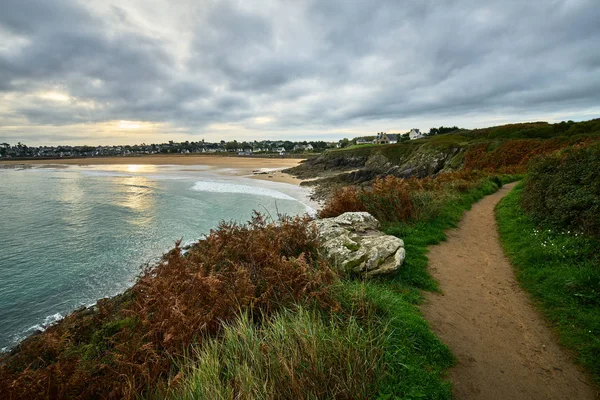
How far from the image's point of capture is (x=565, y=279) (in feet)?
19.8

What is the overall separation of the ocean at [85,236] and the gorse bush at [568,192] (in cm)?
1049

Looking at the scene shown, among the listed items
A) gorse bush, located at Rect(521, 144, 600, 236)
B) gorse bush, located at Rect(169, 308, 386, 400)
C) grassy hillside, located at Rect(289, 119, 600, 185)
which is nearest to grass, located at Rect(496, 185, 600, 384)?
gorse bush, located at Rect(521, 144, 600, 236)

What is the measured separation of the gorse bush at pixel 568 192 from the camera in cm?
775

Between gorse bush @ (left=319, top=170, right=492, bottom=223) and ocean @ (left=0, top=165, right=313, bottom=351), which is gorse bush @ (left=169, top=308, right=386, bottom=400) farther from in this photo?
ocean @ (left=0, top=165, right=313, bottom=351)

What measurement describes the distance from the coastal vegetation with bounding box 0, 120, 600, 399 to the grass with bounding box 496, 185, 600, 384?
26 millimetres

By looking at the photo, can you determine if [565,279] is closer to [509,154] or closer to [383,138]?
[509,154]

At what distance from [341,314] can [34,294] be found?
1432cm

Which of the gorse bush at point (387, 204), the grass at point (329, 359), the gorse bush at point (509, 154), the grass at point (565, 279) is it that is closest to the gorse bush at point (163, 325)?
the grass at point (329, 359)

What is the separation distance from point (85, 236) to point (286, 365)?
21761 mm

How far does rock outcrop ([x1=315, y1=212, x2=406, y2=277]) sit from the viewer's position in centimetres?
681

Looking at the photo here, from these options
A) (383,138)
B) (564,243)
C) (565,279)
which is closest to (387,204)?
(564,243)

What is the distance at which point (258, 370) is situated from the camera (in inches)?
132

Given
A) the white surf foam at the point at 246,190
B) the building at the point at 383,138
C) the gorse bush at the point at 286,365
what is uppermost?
the building at the point at 383,138

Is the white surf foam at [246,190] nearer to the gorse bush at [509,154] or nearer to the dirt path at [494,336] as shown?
the gorse bush at [509,154]
